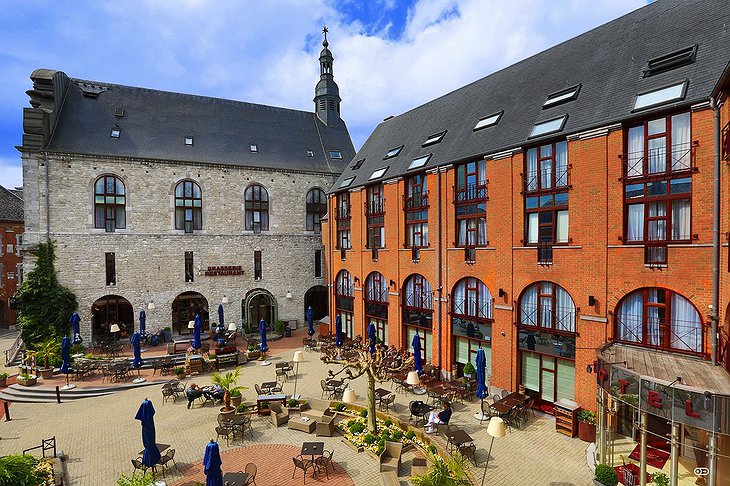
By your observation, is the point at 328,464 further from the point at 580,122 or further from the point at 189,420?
the point at 580,122

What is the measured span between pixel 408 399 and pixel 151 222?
22.3 meters

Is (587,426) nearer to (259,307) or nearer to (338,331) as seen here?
Result: (338,331)

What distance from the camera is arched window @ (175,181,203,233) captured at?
27922mm

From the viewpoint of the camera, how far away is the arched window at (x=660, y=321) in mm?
10484

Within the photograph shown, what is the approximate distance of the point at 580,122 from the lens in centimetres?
1320

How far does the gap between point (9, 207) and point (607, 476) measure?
5586 cm

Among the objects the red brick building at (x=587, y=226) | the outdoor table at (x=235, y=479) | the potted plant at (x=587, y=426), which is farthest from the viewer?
the potted plant at (x=587, y=426)

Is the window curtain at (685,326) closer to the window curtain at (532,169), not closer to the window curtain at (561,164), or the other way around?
the window curtain at (561,164)

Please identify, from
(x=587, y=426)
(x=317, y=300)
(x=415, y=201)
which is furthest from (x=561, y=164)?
(x=317, y=300)

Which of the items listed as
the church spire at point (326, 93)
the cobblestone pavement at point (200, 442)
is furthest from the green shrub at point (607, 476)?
the church spire at point (326, 93)

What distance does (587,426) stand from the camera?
11.9 metres

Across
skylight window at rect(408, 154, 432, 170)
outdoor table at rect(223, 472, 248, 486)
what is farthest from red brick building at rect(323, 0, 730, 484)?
outdoor table at rect(223, 472, 248, 486)

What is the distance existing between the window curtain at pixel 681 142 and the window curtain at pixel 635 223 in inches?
58.0

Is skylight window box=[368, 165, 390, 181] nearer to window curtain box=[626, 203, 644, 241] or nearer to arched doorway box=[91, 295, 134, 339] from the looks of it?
window curtain box=[626, 203, 644, 241]
